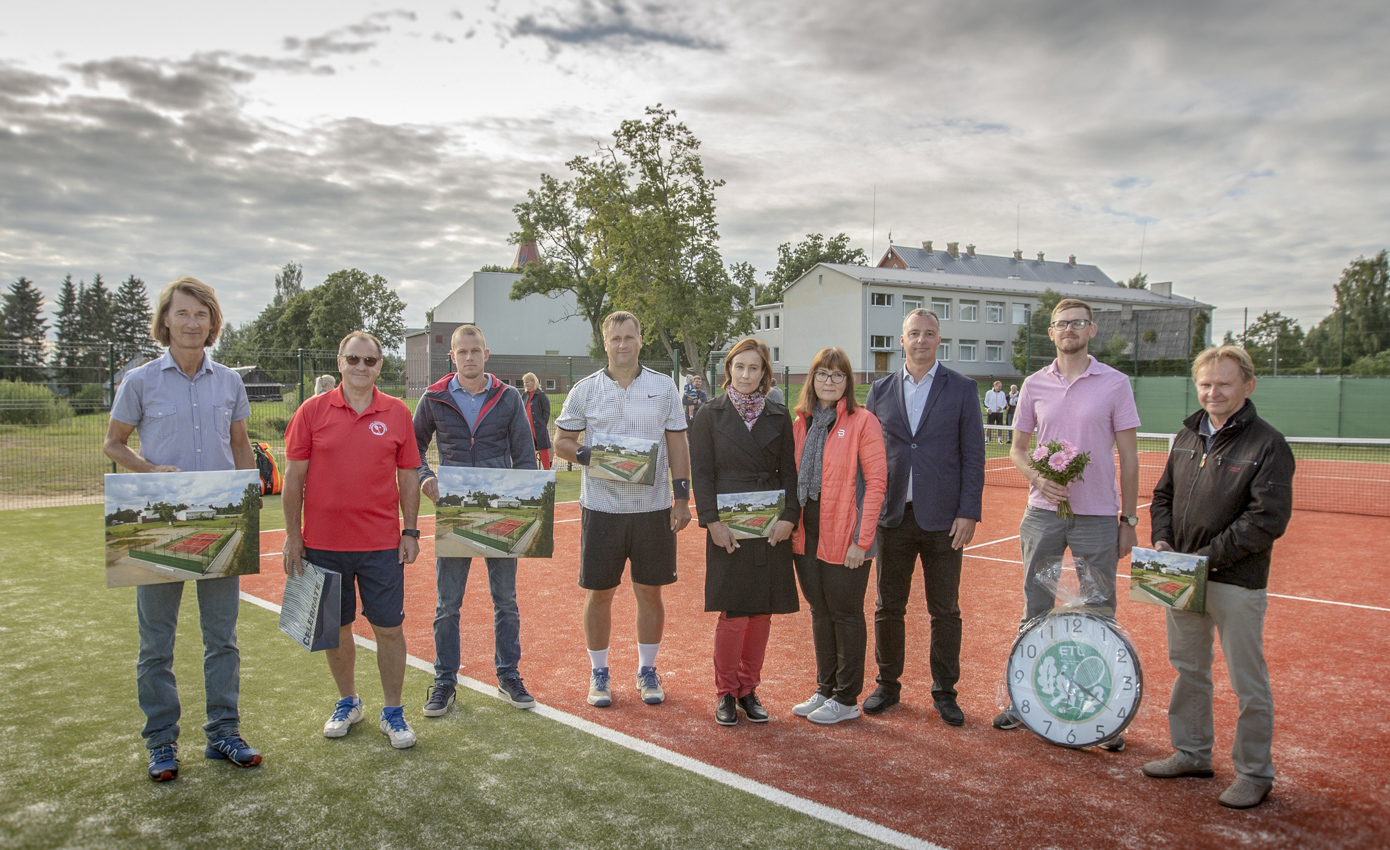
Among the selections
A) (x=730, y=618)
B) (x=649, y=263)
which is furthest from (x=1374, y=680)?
(x=649, y=263)

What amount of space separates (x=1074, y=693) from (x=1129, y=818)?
0.74 m

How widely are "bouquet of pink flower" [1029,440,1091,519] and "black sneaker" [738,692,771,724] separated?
1.83 m

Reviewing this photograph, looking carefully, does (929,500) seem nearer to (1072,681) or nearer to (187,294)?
(1072,681)

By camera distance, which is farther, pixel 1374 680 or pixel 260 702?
pixel 1374 680

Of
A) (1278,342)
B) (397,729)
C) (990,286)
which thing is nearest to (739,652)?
(397,729)

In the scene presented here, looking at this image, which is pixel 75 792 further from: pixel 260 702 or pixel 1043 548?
pixel 1043 548

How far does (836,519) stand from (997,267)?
6801 cm

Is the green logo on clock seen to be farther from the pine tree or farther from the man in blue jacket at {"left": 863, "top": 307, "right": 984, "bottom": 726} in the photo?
the pine tree

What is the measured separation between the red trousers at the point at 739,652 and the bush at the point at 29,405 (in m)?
14.2

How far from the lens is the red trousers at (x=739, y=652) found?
4.34 metres

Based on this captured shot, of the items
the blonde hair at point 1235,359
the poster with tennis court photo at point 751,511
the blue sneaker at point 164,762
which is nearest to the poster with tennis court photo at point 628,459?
the poster with tennis court photo at point 751,511

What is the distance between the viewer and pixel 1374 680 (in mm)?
4938

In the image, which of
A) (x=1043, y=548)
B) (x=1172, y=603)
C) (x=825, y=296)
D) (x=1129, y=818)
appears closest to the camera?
(x=1129, y=818)

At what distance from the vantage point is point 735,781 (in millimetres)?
3584
